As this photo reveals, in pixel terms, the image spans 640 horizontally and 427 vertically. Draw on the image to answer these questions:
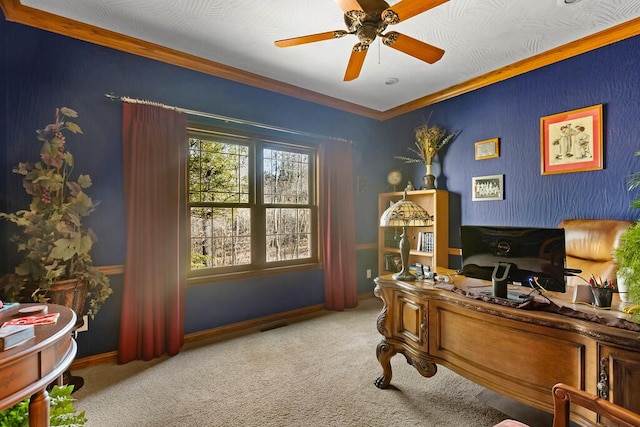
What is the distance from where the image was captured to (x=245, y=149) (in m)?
3.46

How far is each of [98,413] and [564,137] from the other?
14.5 ft

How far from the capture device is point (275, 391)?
213cm

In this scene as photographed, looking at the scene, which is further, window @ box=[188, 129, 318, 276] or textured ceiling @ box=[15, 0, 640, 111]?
window @ box=[188, 129, 318, 276]

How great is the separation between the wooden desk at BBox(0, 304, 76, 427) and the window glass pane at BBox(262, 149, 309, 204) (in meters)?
2.59

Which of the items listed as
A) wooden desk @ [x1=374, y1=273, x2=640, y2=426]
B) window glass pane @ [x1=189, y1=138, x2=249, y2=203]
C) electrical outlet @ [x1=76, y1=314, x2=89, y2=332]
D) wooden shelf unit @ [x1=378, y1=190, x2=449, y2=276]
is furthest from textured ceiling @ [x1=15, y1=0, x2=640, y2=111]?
electrical outlet @ [x1=76, y1=314, x2=89, y2=332]

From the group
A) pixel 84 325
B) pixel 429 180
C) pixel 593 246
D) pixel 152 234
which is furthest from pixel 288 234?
pixel 593 246

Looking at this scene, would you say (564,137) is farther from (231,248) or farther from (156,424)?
(156,424)

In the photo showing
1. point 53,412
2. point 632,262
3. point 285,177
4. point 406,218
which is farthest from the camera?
point 285,177

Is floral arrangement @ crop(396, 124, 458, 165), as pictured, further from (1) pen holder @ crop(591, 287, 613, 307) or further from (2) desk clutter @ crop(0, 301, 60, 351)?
(2) desk clutter @ crop(0, 301, 60, 351)

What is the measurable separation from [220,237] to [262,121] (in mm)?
1429

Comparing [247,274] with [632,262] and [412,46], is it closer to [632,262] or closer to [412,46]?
[412,46]

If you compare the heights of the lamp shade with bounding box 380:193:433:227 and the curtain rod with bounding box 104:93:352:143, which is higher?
the curtain rod with bounding box 104:93:352:143

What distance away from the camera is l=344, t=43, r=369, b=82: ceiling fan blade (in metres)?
2.04

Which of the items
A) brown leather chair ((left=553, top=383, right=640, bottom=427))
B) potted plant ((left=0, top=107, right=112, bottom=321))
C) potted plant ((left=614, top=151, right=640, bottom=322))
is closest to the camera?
brown leather chair ((left=553, top=383, right=640, bottom=427))
